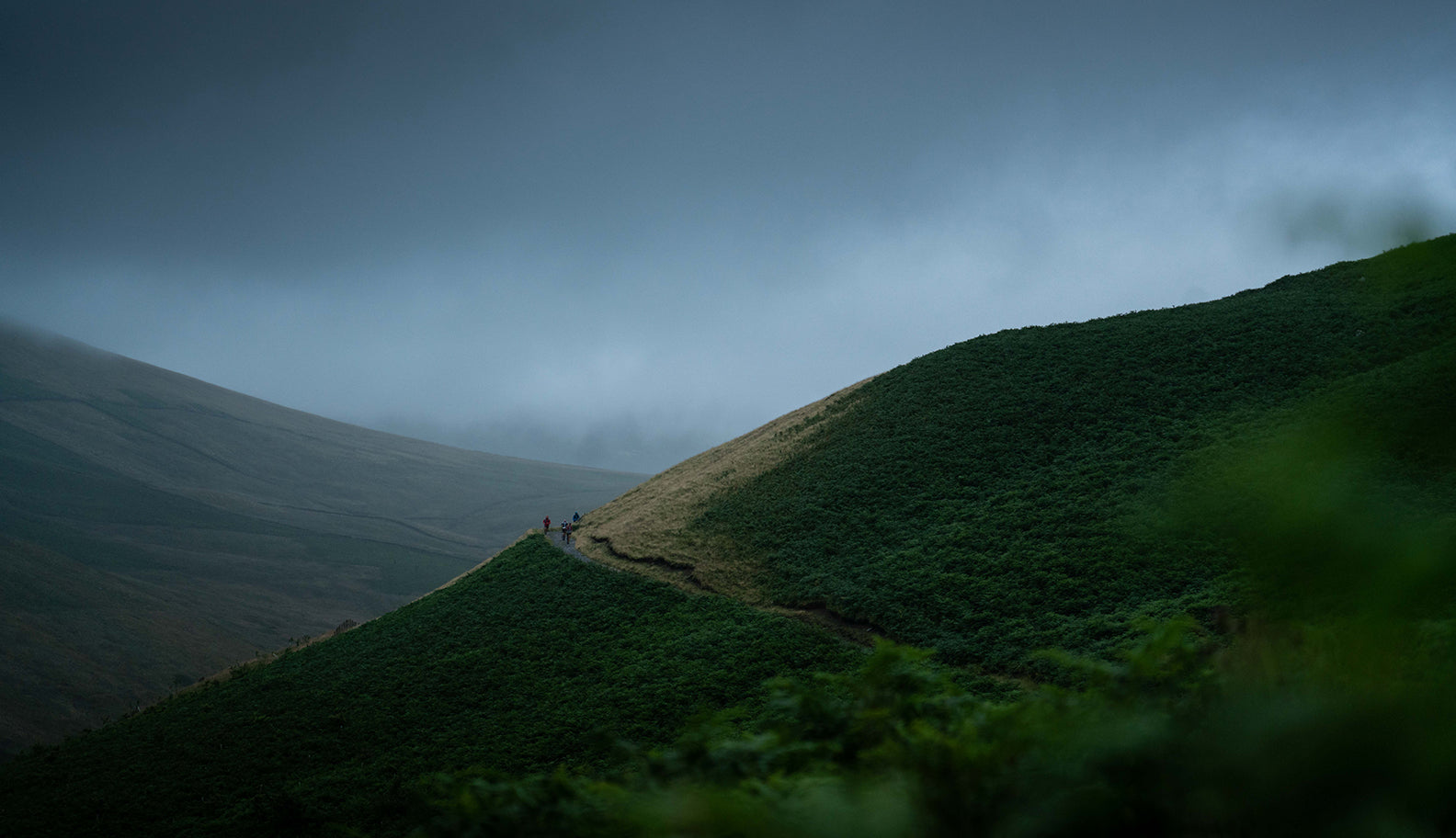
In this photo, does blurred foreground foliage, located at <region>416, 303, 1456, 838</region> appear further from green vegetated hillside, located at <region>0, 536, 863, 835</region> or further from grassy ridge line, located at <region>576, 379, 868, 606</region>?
grassy ridge line, located at <region>576, 379, 868, 606</region>

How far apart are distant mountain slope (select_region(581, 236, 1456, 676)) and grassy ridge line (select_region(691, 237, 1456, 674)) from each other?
0.22ft

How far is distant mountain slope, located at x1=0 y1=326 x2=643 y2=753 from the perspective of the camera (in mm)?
68375

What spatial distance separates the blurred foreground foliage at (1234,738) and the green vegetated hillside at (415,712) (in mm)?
10730

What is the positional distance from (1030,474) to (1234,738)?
23429mm

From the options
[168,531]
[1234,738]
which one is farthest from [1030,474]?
[168,531]

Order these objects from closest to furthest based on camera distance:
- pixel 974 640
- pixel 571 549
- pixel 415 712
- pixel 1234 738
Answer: pixel 1234 738 → pixel 974 640 → pixel 415 712 → pixel 571 549

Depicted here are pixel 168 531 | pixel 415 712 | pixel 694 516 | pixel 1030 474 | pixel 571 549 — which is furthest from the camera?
pixel 168 531

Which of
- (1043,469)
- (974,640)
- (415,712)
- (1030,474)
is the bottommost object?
(415,712)

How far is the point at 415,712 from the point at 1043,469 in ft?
61.3

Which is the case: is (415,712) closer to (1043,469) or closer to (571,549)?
(571,549)

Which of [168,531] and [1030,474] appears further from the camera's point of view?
[168,531]

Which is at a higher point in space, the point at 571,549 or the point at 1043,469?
the point at 1043,469

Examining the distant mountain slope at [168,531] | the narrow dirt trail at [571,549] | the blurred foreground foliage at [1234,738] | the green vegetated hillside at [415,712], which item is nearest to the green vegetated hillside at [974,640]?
the blurred foreground foliage at [1234,738]

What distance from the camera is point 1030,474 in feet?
77.9
